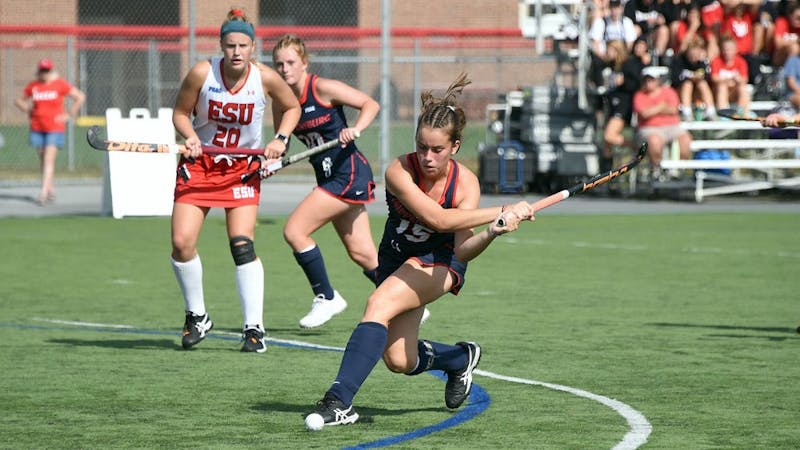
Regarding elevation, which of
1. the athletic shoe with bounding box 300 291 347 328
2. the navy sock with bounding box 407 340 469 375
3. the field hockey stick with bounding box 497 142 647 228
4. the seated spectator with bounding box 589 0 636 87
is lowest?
the athletic shoe with bounding box 300 291 347 328

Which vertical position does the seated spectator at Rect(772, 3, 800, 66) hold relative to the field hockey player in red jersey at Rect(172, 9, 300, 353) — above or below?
above

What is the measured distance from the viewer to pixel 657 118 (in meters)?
21.1

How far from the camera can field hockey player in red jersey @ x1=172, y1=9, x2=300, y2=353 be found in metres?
8.92

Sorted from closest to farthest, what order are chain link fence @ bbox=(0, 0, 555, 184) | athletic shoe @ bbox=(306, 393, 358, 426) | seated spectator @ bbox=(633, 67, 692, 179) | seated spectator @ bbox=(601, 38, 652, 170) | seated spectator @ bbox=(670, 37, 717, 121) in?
1. athletic shoe @ bbox=(306, 393, 358, 426)
2. seated spectator @ bbox=(633, 67, 692, 179)
3. seated spectator @ bbox=(601, 38, 652, 170)
4. seated spectator @ bbox=(670, 37, 717, 121)
5. chain link fence @ bbox=(0, 0, 555, 184)

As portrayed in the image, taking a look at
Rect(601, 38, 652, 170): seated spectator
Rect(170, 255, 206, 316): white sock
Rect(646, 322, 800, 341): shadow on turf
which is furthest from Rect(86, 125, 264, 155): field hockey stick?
Rect(601, 38, 652, 170): seated spectator

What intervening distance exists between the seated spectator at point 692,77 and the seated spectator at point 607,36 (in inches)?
33.2

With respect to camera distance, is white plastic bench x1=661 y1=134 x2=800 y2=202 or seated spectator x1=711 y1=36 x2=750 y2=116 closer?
white plastic bench x1=661 y1=134 x2=800 y2=202

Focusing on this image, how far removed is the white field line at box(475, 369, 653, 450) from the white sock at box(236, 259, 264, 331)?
1508 millimetres

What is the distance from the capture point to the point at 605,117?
22.8m

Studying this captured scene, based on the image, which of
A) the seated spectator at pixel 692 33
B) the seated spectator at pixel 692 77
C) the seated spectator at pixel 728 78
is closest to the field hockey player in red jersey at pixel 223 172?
the seated spectator at pixel 692 77

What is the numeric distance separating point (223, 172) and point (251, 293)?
29.9 inches

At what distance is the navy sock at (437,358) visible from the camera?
696cm

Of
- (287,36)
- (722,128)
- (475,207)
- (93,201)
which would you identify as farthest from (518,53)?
(475,207)

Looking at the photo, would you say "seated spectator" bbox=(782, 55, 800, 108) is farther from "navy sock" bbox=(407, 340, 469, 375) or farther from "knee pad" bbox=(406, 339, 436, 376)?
"knee pad" bbox=(406, 339, 436, 376)
